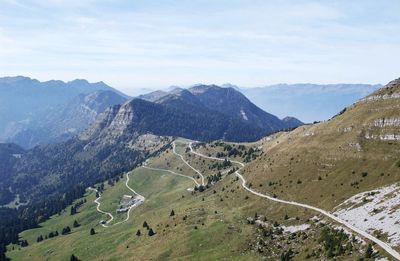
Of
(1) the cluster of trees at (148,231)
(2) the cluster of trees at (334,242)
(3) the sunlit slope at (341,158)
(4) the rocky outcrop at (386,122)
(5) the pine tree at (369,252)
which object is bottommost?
(1) the cluster of trees at (148,231)

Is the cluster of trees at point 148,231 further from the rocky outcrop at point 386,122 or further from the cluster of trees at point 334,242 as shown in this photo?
the rocky outcrop at point 386,122

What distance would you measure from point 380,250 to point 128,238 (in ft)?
371

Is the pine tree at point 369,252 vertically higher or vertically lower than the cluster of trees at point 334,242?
higher

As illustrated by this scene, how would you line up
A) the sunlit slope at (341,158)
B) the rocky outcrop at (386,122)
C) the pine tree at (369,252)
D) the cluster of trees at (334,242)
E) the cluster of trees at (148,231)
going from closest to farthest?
the pine tree at (369,252) < the cluster of trees at (334,242) < the sunlit slope at (341,158) < the rocky outcrop at (386,122) < the cluster of trees at (148,231)

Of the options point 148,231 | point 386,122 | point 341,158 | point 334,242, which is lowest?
point 148,231

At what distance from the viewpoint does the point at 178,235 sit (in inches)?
5733

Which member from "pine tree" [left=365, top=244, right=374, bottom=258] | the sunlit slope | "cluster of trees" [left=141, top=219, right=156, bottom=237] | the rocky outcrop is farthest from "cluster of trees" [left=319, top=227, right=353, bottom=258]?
"cluster of trees" [left=141, top=219, right=156, bottom=237]

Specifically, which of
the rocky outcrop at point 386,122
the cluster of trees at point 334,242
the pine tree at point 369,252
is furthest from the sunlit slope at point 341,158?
the pine tree at point 369,252

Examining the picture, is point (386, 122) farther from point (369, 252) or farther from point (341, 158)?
point (369, 252)

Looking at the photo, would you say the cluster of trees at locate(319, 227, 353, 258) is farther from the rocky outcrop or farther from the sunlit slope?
the rocky outcrop

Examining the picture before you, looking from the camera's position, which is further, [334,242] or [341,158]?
[341,158]

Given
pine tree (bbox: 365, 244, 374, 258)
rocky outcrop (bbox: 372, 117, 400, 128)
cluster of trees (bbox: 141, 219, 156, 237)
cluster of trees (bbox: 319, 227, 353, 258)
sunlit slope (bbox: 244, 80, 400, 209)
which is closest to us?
pine tree (bbox: 365, 244, 374, 258)

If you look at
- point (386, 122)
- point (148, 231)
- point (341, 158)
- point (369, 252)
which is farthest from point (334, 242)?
point (148, 231)

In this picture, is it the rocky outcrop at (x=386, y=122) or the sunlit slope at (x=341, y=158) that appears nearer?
the sunlit slope at (x=341, y=158)
